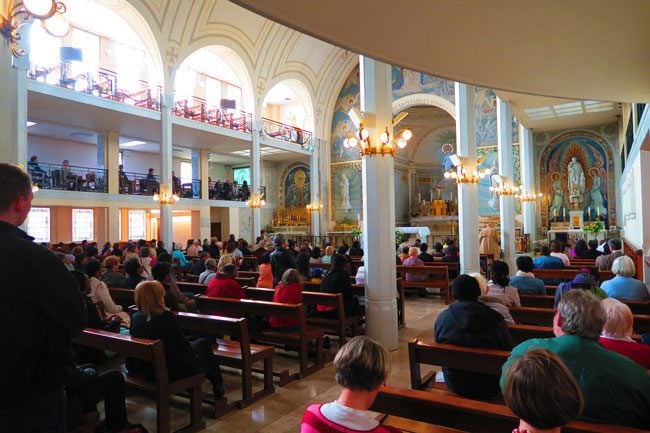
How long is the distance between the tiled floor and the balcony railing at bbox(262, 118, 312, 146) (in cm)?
1678

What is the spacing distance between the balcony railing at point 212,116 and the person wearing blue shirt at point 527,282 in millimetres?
13648

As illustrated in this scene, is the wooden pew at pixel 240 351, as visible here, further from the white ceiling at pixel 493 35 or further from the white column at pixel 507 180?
the white column at pixel 507 180

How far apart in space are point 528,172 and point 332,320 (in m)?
14.2

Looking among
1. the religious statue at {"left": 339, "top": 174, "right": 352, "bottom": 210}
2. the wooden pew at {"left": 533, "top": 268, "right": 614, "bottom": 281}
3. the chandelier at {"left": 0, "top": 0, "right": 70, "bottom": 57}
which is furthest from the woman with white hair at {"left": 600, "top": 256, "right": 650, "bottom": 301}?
the religious statue at {"left": 339, "top": 174, "right": 352, "bottom": 210}

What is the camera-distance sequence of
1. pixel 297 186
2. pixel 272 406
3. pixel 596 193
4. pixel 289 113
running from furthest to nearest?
pixel 289 113
pixel 297 186
pixel 596 193
pixel 272 406

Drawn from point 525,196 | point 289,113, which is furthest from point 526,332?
point 289,113

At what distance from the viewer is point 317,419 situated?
5.53 ft

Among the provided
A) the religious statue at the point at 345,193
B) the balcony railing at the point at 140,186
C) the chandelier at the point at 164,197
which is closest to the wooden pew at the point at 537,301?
the chandelier at the point at 164,197

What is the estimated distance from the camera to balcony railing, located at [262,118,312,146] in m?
21.2

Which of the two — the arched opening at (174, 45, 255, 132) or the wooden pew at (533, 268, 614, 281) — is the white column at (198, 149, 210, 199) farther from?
the wooden pew at (533, 268, 614, 281)

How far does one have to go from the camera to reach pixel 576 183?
18.2 meters

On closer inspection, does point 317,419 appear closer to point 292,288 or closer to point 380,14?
point 380,14

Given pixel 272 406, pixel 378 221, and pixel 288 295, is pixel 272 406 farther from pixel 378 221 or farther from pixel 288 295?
pixel 378 221

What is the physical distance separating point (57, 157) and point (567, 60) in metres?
19.9
